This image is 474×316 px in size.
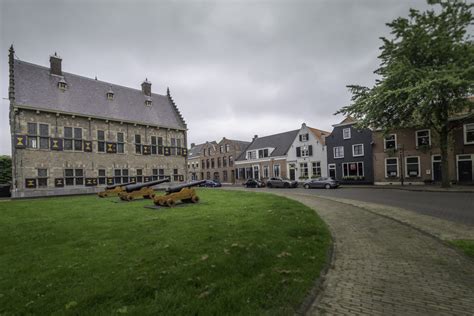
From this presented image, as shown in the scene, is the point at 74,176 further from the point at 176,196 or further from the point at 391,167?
the point at 391,167

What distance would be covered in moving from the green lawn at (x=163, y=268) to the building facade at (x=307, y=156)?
28509 mm

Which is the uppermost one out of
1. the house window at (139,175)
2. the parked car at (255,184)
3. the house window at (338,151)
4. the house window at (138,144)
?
the house window at (138,144)

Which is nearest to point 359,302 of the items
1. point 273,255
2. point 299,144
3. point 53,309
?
point 273,255

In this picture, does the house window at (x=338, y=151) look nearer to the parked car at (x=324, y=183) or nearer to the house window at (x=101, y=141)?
the parked car at (x=324, y=183)

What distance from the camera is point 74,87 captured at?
2705cm

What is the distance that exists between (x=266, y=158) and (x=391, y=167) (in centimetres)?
1881

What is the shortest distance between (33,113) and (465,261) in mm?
29677

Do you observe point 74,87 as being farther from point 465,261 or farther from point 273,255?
point 465,261

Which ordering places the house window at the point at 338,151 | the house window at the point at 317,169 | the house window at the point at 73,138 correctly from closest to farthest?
the house window at the point at 73,138
the house window at the point at 338,151
the house window at the point at 317,169

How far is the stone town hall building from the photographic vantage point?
21984mm

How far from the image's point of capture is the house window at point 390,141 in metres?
27.7

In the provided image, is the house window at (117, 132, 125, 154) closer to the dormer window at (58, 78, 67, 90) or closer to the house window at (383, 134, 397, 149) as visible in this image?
the dormer window at (58, 78, 67, 90)

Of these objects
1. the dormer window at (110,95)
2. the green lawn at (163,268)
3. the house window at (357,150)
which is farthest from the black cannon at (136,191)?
the house window at (357,150)

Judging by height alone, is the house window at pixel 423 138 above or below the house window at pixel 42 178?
above
